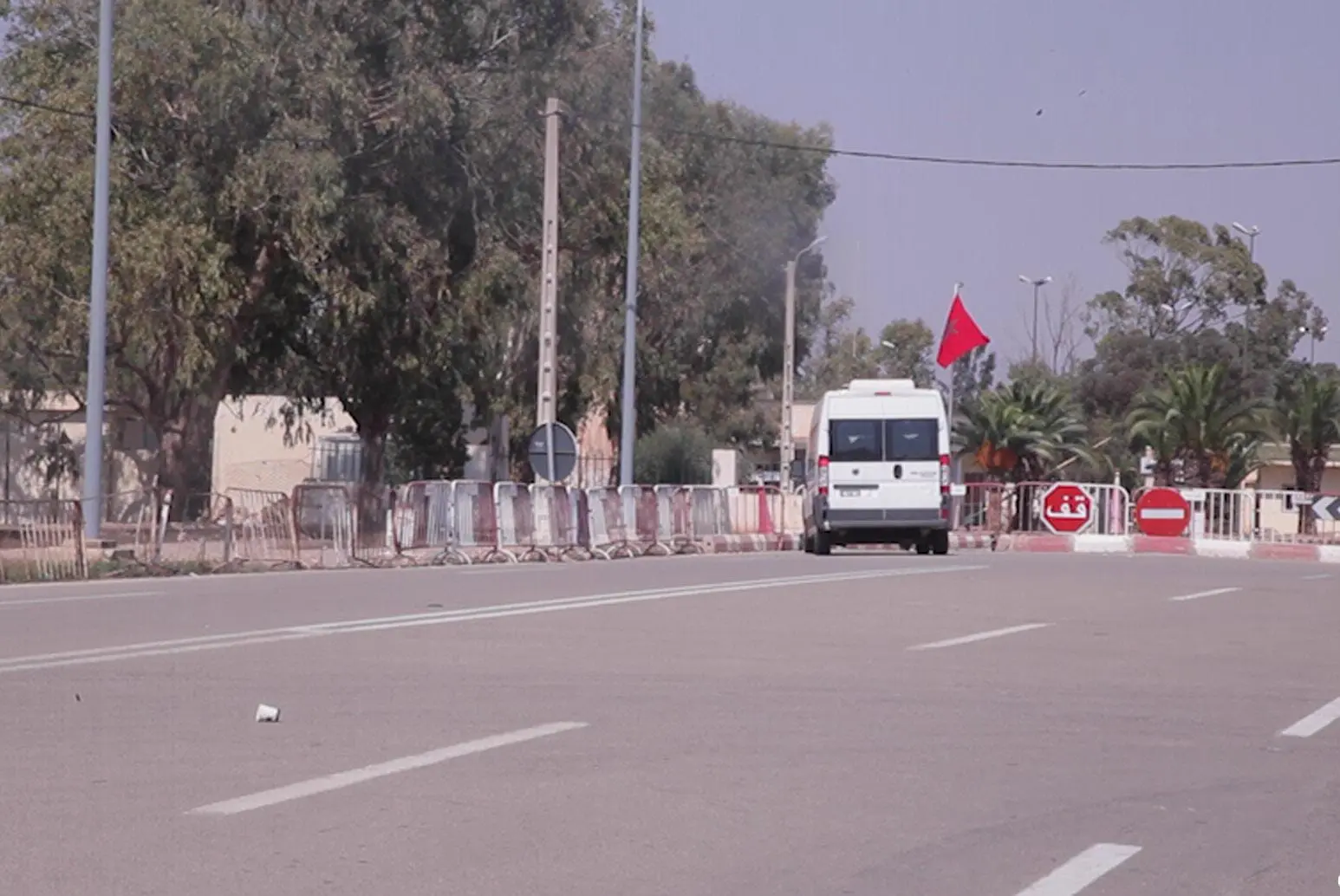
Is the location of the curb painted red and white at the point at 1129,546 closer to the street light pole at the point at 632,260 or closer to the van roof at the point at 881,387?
the street light pole at the point at 632,260

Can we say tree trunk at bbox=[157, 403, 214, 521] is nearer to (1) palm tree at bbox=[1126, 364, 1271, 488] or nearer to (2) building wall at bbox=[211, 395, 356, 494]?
(2) building wall at bbox=[211, 395, 356, 494]

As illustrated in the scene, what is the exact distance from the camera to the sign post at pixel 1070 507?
135ft

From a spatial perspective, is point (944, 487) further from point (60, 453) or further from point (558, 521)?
point (60, 453)

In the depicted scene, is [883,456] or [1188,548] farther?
[1188,548]

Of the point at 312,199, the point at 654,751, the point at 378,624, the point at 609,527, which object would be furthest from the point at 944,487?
the point at 654,751

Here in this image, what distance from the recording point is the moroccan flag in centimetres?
4728

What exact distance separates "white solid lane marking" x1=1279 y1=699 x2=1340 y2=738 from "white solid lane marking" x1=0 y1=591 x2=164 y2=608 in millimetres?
10718

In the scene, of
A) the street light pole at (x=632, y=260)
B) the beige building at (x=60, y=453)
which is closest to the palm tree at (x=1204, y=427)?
the street light pole at (x=632, y=260)

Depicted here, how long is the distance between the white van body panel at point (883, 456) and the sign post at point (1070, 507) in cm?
896

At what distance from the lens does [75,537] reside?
2305 centimetres

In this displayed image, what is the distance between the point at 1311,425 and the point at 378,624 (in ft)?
150

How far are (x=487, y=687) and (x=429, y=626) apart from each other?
3901 mm

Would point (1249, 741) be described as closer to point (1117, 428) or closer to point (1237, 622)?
point (1237, 622)

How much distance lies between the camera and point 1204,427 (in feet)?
179
